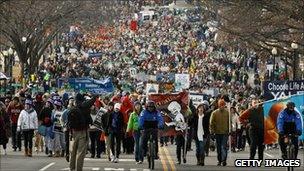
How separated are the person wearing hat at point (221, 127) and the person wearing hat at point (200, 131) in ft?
0.87

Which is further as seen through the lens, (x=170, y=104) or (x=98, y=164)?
(x=170, y=104)

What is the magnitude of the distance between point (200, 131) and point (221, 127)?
22.1 inches

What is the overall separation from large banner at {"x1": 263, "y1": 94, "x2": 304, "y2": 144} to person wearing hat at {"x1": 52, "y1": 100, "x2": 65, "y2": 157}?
6.49m

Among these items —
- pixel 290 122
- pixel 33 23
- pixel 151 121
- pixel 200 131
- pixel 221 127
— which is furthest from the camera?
pixel 33 23

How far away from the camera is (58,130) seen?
30656 millimetres

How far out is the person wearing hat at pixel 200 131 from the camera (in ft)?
89.5

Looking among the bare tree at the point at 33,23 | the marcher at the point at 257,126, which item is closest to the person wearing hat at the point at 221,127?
the marcher at the point at 257,126

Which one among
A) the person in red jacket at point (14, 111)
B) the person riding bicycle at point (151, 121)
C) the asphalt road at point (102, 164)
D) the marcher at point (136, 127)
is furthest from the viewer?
the person in red jacket at point (14, 111)

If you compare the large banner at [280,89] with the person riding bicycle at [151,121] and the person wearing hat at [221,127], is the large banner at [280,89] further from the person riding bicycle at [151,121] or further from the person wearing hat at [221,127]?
the person riding bicycle at [151,121]

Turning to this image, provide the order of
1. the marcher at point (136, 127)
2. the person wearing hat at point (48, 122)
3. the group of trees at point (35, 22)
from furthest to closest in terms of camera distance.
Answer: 1. the group of trees at point (35, 22)
2. the person wearing hat at point (48, 122)
3. the marcher at point (136, 127)

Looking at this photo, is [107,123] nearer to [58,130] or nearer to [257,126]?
[58,130]

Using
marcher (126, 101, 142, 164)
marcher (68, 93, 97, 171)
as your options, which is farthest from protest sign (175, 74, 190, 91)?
marcher (68, 93, 97, 171)

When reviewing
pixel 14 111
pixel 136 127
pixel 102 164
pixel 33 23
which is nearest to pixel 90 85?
pixel 14 111

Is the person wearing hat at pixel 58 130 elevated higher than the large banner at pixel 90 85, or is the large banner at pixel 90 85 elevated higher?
the large banner at pixel 90 85
